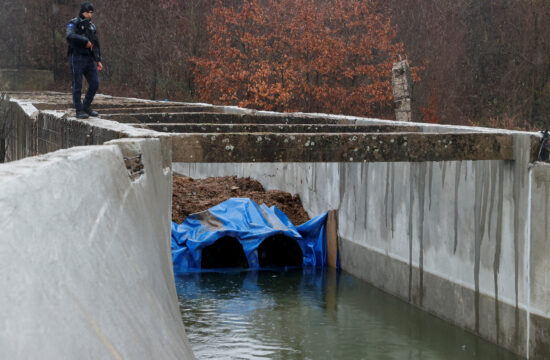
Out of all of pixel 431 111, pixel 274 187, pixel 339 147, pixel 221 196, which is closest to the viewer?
pixel 339 147

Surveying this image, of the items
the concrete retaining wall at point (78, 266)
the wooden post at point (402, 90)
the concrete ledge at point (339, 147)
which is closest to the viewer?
the concrete retaining wall at point (78, 266)

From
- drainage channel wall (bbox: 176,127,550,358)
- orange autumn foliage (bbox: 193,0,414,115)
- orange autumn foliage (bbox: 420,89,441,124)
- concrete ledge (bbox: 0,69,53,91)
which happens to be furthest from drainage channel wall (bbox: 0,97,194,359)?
concrete ledge (bbox: 0,69,53,91)

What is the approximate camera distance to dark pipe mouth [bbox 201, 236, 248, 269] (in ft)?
48.3

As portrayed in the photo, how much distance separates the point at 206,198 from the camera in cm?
1731

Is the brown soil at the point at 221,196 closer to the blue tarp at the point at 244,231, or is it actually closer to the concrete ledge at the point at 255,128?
the blue tarp at the point at 244,231

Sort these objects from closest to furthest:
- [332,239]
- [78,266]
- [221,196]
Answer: [78,266], [332,239], [221,196]

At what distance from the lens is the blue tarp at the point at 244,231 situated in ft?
46.5

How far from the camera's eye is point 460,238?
32.4 feet

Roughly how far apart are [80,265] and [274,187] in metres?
16.3

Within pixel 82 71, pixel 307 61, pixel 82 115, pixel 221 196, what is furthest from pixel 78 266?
pixel 307 61

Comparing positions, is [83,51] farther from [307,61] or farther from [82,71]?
[307,61]

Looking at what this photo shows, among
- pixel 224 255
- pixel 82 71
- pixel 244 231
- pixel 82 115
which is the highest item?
pixel 82 71

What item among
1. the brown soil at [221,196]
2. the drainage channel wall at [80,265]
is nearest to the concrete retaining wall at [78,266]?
the drainage channel wall at [80,265]

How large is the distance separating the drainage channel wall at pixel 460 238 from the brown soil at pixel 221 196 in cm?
193
